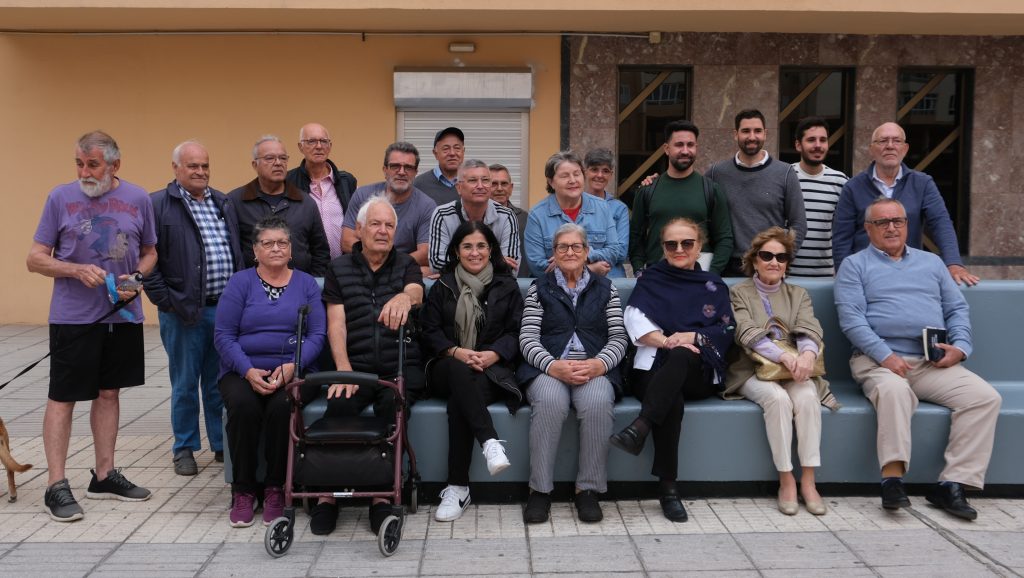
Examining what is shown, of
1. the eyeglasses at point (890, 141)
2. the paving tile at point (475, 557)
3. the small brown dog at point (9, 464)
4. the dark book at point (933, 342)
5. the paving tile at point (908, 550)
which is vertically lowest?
the paving tile at point (475, 557)

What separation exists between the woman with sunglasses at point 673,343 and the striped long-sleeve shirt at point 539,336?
83mm

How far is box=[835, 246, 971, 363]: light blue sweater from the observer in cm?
494

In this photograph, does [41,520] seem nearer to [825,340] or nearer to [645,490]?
[645,490]

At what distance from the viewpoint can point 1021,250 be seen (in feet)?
34.4

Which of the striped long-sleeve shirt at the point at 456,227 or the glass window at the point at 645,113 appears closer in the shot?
the striped long-sleeve shirt at the point at 456,227

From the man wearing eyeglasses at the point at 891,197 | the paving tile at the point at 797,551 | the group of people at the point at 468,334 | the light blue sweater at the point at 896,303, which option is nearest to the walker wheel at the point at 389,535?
the group of people at the point at 468,334

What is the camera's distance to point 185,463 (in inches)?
208

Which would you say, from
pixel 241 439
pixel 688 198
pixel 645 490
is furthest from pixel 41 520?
pixel 688 198

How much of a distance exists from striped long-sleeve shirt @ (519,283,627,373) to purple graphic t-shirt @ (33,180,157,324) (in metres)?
2.09

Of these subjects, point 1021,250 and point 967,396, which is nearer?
point 967,396

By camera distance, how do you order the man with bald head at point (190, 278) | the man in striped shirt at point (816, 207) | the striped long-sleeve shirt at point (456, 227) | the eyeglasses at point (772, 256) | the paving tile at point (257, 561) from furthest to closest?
the man in striped shirt at point (816, 207), the striped long-sleeve shirt at point (456, 227), the man with bald head at point (190, 278), the eyeglasses at point (772, 256), the paving tile at point (257, 561)

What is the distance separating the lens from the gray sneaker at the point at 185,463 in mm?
5270

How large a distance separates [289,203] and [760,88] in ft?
21.1

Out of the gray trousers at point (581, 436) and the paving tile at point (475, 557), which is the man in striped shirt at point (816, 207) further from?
the paving tile at point (475, 557)
